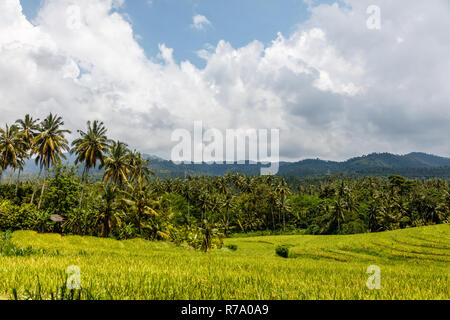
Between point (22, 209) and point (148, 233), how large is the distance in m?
21.3

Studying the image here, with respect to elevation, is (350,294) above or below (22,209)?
above

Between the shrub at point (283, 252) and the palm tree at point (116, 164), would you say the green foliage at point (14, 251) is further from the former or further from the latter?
the shrub at point (283, 252)

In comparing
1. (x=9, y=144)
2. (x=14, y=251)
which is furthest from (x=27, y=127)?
(x=14, y=251)

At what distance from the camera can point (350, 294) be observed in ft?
16.9

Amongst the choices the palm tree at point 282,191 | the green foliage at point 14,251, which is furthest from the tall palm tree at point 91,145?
the palm tree at point 282,191

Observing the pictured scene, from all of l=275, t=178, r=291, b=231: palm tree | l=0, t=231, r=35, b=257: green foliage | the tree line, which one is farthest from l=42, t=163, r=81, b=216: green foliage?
l=275, t=178, r=291, b=231: palm tree

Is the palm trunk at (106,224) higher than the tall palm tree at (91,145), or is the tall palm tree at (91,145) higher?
the tall palm tree at (91,145)

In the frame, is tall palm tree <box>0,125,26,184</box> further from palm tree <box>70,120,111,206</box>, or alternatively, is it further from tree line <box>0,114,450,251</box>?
palm tree <box>70,120,111,206</box>
